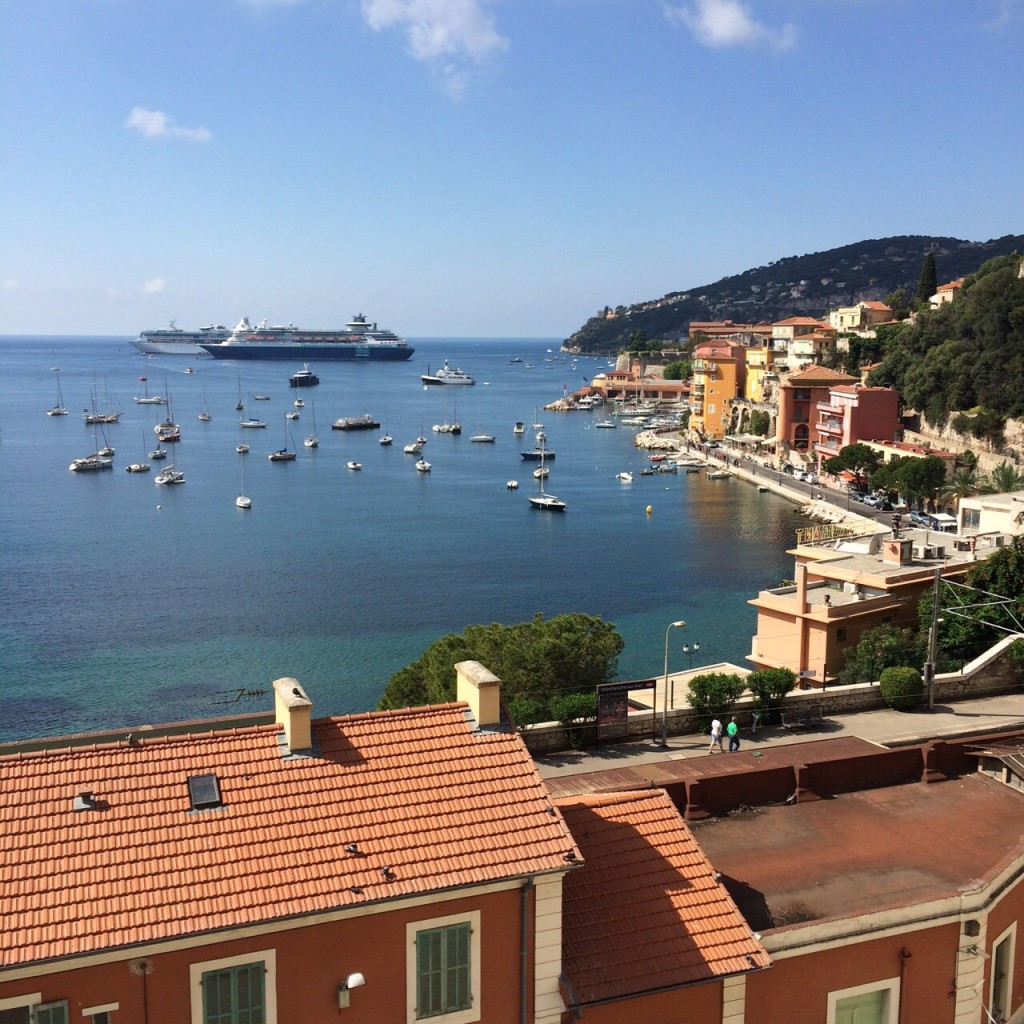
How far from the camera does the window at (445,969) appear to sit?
21.1 ft

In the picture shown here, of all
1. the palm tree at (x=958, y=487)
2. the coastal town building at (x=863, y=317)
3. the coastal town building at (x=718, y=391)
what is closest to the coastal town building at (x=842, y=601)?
the palm tree at (x=958, y=487)

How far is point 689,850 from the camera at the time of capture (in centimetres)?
758

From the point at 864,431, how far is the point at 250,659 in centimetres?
4135

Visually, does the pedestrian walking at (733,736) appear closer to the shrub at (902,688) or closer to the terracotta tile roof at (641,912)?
the shrub at (902,688)

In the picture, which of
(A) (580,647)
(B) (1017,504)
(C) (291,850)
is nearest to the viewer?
(C) (291,850)

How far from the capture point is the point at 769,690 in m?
16.1

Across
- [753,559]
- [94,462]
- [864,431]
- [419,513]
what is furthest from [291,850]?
[94,462]

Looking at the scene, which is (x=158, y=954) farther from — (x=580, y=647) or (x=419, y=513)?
(x=419, y=513)

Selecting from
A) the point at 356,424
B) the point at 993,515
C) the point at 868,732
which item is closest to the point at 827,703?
the point at 868,732

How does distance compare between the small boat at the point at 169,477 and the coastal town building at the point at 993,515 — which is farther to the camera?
the small boat at the point at 169,477

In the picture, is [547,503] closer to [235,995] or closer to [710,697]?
[710,697]

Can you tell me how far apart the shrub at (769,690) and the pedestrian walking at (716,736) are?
1.15 m

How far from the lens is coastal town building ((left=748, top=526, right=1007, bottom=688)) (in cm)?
2275

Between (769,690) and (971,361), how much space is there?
4801 centimetres
